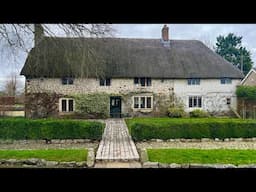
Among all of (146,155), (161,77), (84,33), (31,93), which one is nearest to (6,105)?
(31,93)

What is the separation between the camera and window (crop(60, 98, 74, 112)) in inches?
908

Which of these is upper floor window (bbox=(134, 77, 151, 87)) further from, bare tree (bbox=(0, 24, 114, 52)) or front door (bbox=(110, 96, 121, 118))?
bare tree (bbox=(0, 24, 114, 52))

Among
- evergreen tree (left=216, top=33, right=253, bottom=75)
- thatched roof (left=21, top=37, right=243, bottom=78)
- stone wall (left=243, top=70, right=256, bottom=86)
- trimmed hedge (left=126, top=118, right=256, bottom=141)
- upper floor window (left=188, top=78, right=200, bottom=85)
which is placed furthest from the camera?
evergreen tree (left=216, top=33, right=253, bottom=75)

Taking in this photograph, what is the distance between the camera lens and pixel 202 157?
8531mm

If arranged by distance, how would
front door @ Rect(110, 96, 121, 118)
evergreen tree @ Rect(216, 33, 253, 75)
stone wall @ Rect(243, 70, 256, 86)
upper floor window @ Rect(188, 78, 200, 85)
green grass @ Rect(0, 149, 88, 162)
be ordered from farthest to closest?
1. evergreen tree @ Rect(216, 33, 253, 75)
2. stone wall @ Rect(243, 70, 256, 86)
3. upper floor window @ Rect(188, 78, 200, 85)
4. front door @ Rect(110, 96, 121, 118)
5. green grass @ Rect(0, 149, 88, 162)

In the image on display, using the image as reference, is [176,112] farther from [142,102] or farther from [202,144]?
[202,144]

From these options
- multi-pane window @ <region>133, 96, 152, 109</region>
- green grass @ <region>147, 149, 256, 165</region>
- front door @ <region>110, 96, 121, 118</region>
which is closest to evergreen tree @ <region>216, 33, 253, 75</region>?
multi-pane window @ <region>133, 96, 152, 109</region>

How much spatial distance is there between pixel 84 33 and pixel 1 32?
1.64 m

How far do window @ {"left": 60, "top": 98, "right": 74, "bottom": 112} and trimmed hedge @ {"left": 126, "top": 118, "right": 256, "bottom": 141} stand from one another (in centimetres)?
1054

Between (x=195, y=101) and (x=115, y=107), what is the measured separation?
18.7 ft

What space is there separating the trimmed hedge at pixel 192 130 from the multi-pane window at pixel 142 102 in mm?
9959

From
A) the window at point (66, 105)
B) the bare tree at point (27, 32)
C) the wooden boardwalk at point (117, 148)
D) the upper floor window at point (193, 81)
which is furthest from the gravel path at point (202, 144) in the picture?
the window at point (66, 105)

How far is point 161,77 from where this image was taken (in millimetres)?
23828
